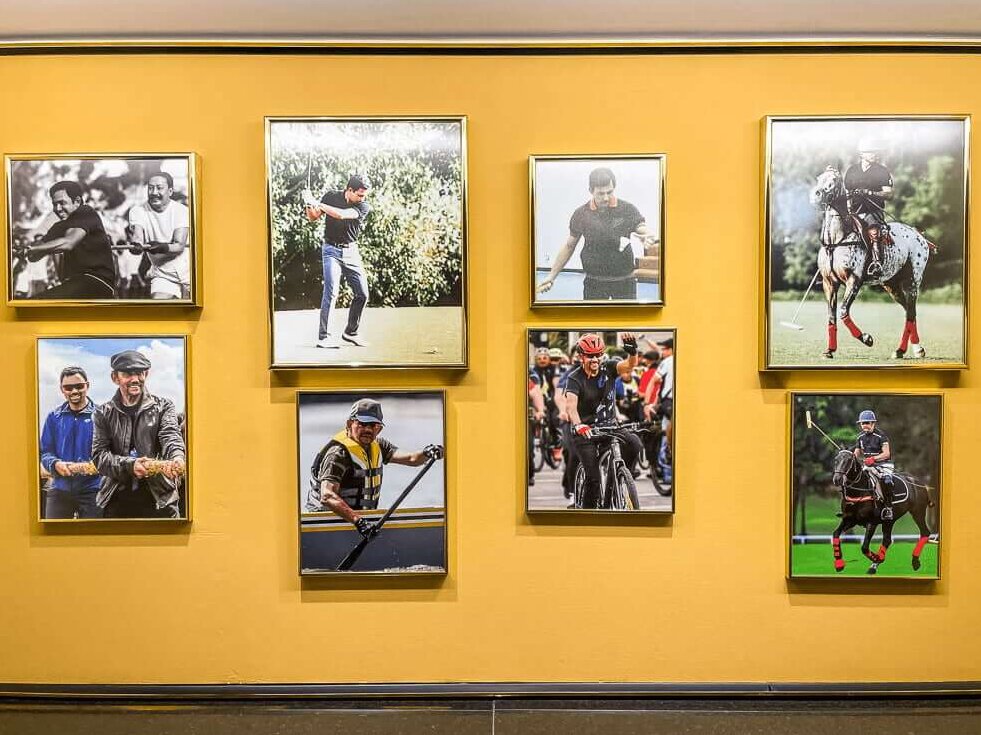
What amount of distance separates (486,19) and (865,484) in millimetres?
1980

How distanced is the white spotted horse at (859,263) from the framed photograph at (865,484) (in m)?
0.20

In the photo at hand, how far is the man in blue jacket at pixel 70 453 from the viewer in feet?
7.88

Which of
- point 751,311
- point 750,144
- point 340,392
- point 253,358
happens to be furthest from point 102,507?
point 750,144

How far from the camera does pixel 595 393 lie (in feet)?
7.82

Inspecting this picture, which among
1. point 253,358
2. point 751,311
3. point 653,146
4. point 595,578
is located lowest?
point 595,578

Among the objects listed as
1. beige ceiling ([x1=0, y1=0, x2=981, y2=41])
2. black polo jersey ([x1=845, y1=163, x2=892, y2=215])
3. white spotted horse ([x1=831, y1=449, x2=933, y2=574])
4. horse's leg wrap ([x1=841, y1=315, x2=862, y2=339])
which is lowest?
white spotted horse ([x1=831, y1=449, x2=933, y2=574])

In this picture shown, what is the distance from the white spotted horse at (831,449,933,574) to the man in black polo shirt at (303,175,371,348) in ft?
5.50

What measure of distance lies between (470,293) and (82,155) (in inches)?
53.5

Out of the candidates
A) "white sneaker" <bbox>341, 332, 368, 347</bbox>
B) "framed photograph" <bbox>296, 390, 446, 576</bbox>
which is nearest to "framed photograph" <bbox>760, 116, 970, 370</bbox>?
"framed photograph" <bbox>296, 390, 446, 576</bbox>

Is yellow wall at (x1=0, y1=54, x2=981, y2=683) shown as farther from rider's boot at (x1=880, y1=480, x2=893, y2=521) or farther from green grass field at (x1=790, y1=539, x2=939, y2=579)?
rider's boot at (x1=880, y1=480, x2=893, y2=521)

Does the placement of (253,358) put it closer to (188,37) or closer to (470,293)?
(470,293)

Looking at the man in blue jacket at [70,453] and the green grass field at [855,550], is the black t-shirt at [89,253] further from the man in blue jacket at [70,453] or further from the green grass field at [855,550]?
the green grass field at [855,550]

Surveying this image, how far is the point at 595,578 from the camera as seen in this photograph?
8.05ft

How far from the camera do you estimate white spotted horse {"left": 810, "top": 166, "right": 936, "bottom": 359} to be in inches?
92.9
